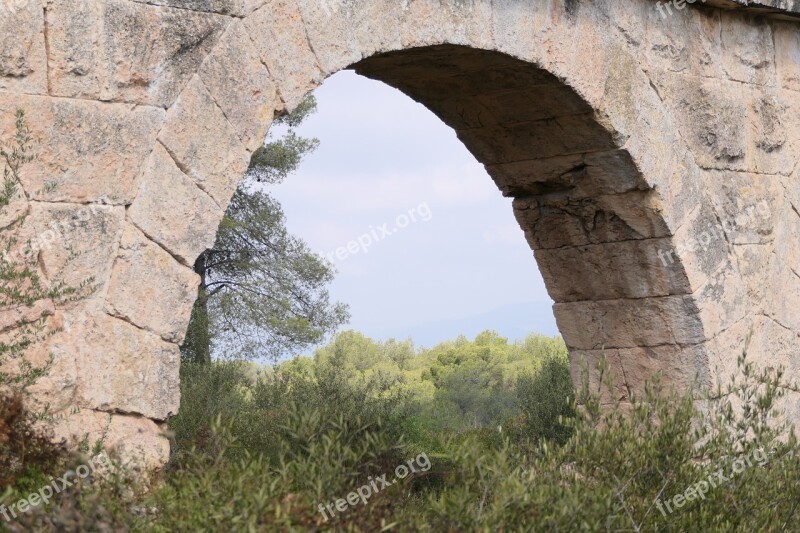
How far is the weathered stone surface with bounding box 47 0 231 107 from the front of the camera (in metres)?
3.81

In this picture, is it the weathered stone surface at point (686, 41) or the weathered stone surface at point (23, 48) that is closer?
the weathered stone surface at point (23, 48)

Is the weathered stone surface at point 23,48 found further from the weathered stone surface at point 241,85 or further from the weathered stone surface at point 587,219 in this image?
the weathered stone surface at point 587,219

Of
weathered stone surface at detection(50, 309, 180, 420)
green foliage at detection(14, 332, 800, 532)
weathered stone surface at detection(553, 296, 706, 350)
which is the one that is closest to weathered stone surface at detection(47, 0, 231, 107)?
weathered stone surface at detection(50, 309, 180, 420)

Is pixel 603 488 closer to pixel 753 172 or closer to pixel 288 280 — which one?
pixel 753 172

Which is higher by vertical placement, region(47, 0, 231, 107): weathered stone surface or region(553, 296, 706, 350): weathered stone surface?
region(47, 0, 231, 107): weathered stone surface

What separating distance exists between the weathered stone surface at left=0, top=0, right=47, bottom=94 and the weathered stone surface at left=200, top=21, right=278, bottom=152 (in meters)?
0.63

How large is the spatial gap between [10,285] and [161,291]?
553 millimetres

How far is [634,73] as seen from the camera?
19.3ft

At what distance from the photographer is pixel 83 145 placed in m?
3.84

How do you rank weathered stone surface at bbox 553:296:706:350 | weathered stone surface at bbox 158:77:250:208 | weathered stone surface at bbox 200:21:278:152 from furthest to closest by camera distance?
1. weathered stone surface at bbox 553:296:706:350
2. weathered stone surface at bbox 200:21:278:152
3. weathered stone surface at bbox 158:77:250:208

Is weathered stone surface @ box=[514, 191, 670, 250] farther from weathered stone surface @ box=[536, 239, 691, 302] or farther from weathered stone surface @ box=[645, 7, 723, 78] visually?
weathered stone surface @ box=[645, 7, 723, 78]

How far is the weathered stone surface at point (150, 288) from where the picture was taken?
388 centimetres

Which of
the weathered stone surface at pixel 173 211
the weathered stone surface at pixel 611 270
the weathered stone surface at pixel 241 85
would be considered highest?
the weathered stone surface at pixel 241 85

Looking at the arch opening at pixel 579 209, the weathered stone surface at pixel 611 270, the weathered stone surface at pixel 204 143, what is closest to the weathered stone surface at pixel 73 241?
the weathered stone surface at pixel 204 143
